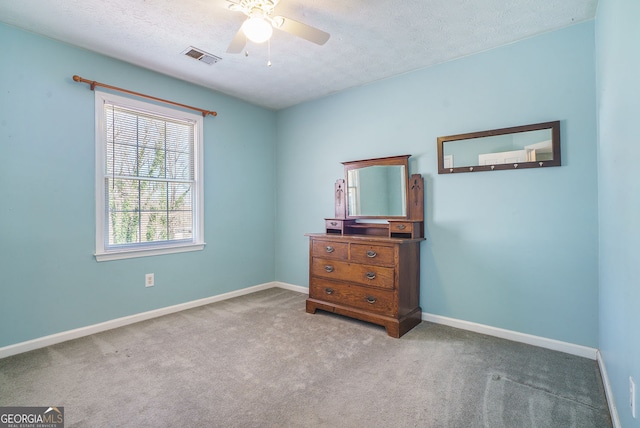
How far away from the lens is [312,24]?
233 centimetres

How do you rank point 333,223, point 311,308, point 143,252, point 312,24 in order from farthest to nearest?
point 333,223
point 311,308
point 143,252
point 312,24

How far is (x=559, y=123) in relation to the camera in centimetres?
234

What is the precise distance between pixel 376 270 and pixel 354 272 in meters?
0.25

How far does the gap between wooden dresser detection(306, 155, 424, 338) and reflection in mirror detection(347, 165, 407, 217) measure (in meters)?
0.07

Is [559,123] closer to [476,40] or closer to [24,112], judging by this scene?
[476,40]

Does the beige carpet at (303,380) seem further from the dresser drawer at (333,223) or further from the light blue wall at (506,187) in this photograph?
the dresser drawer at (333,223)

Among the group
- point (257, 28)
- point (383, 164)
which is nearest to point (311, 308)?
point (383, 164)

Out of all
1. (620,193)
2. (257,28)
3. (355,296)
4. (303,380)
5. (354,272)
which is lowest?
(303,380)

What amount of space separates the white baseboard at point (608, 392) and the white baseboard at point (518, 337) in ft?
0.30

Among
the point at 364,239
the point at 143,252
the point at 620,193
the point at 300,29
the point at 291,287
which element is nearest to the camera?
the point at 620,193

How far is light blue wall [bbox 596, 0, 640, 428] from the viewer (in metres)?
1.17

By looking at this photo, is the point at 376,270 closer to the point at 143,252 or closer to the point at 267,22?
the point at 267,22

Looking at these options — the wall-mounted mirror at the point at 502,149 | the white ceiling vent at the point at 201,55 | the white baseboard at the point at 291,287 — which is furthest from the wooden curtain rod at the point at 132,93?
the wall-mounted mirror at the point at 502,149

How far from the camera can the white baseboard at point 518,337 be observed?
2270 mm
